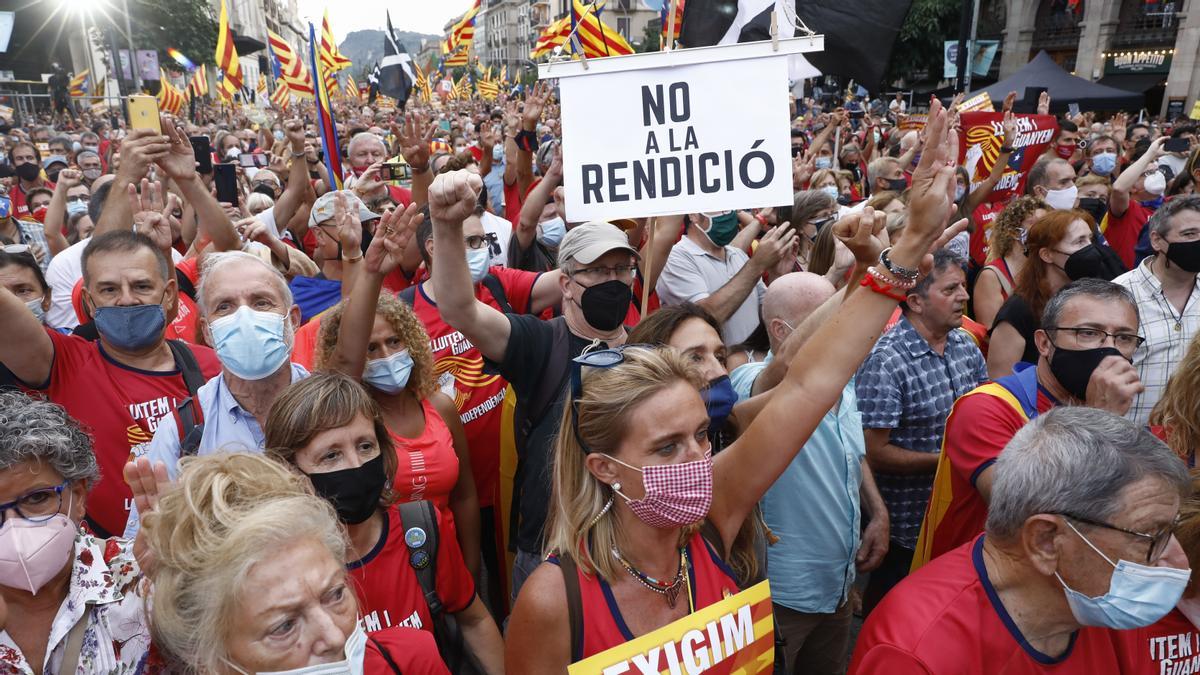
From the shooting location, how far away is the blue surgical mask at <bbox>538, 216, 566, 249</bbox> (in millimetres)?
6148

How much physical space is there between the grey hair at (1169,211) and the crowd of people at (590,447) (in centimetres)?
2

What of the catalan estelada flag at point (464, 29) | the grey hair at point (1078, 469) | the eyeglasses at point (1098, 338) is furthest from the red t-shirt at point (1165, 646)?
the catalan estelada flag at point (464, 29)

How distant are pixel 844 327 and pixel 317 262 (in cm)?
500

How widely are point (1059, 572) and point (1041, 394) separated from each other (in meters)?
1.25

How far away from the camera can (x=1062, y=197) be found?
696 centimetres

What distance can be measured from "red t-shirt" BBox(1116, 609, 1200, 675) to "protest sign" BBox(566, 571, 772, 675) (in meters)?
0.93

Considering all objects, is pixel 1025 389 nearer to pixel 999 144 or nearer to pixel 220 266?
pixel 220 266

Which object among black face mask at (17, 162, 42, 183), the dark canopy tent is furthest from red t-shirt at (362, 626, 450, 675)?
the dark canopy tent

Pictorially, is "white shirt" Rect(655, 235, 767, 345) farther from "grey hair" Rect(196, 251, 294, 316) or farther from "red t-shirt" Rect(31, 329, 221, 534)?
"red t-shirt" Rect(31, 329, 221, 534)

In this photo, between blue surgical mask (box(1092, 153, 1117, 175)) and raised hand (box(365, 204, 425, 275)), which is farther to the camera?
blue surgical mask (box(1092, 153, 1117, 175))

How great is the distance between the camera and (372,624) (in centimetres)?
231

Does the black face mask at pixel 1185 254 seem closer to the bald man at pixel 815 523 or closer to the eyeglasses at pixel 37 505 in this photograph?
the bald man at pixel 815 523

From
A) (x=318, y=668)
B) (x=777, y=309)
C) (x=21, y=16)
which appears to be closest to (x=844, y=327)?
(x=777, y=309)

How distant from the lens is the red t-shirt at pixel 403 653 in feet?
6.15
